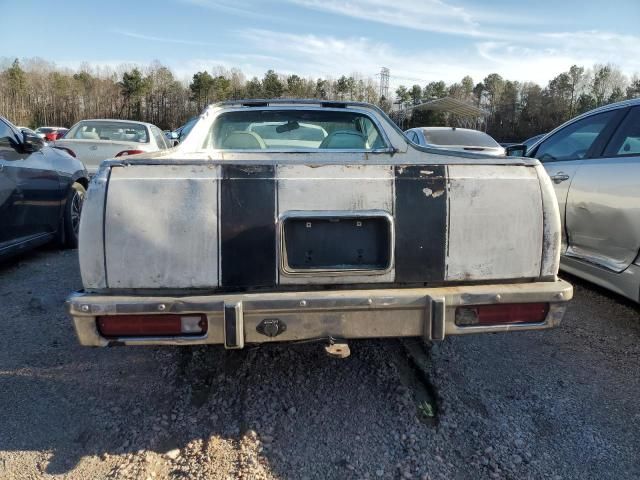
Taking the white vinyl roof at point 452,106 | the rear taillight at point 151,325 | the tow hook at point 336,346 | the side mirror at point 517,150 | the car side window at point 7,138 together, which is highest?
the white vinyl roof at point 452,106

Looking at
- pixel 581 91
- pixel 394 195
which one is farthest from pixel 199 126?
pixel 581 91

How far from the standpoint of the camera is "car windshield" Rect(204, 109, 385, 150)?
12.8 ft

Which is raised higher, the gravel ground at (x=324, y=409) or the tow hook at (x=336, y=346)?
the tow hook at (x=336, y=346)

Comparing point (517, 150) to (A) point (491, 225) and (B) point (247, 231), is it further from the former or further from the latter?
(B) point (247, 231)

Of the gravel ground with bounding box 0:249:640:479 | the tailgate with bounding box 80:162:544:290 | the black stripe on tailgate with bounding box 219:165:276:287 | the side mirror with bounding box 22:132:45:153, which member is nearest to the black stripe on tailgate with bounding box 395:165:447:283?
the tailgate with bounding box 80:162:544:290

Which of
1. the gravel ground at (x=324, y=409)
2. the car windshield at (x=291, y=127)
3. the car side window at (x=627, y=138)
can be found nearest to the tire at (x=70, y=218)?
the gravel ground at (x=324, y=409)

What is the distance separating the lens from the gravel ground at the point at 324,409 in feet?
7.14

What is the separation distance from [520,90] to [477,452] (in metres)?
53.6

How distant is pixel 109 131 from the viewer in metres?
9.89

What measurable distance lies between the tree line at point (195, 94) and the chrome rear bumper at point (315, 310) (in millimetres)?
42242

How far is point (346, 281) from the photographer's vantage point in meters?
2.26

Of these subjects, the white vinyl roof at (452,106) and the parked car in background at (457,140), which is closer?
the parked car in background at (457,140)

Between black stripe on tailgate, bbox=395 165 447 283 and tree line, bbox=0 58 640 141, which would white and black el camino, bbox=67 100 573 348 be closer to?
black stripe on tailgate, bbox=395 165 447 283

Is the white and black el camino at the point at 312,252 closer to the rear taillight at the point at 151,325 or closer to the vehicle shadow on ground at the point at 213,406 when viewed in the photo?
the rear taillight at the point at 151,325
